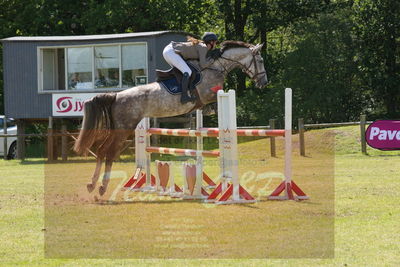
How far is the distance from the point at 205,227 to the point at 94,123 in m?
3.61

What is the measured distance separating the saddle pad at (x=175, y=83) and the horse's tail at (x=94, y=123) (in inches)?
36.1

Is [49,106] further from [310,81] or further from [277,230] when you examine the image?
[277,230]

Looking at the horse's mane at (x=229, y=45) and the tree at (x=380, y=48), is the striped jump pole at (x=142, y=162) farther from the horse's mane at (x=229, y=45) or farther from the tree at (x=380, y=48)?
the tree at (x=380, y=48)

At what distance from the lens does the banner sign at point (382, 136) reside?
20.2 metres

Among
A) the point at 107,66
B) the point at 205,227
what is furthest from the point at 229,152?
the point at 107,66

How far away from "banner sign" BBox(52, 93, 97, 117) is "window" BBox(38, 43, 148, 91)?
354 mm

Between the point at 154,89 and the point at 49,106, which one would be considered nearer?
the point at 154,89

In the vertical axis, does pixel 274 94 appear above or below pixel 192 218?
above

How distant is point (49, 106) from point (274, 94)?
11115mm

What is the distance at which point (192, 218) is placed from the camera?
874 centimetres

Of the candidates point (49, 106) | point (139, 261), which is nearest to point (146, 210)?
point (139, 261)

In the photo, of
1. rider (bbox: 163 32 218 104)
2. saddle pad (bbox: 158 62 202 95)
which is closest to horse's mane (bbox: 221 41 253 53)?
rider (bbox: 163 32 218 104)

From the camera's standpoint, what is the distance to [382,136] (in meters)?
20.6

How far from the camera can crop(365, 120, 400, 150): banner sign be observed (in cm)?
2022
